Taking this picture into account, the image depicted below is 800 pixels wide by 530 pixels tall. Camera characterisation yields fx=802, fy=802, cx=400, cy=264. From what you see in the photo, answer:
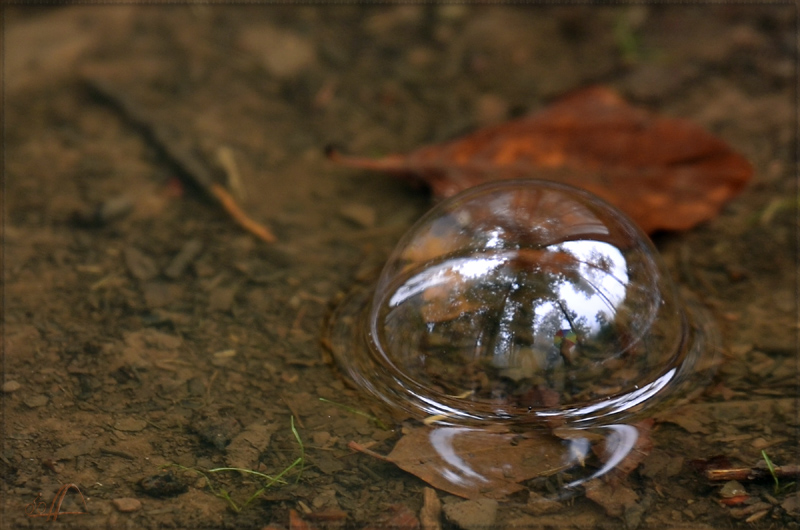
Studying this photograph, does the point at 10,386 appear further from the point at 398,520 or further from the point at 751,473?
the point at 751,473

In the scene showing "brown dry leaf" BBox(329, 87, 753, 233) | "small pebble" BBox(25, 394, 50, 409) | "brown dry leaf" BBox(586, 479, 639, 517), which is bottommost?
"small pebble" BBox(25, 394, 50, 409)

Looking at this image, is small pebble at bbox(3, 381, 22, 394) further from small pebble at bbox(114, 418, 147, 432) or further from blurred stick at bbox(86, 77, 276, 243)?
blurred stick at bbox(86, 77, 276, 243)

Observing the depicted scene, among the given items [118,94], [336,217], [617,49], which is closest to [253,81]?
[118,94]

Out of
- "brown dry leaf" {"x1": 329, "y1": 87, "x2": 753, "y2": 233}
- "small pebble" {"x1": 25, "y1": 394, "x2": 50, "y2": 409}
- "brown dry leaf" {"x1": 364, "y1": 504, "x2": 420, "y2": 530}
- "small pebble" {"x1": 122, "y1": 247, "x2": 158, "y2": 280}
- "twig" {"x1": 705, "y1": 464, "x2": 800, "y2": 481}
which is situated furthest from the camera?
"brown dry leaf" {"x1": 329, "y1": 87, "x2": 753, "y2": 233}

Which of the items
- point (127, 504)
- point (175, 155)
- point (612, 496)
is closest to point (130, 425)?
point (127, 504)

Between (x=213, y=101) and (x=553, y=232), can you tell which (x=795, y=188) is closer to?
(x=553, y=232)

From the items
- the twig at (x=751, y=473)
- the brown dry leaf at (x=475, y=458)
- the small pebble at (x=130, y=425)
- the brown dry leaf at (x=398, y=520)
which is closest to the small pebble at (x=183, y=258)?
the small pebble at (x=130, y=425)

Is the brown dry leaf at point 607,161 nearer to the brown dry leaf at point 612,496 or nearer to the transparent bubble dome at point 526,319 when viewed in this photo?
the transparent bubble dome at point 526,319

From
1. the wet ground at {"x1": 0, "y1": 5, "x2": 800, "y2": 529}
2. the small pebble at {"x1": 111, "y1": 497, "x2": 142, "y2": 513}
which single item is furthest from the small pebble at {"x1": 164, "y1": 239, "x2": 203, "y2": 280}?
the small pebble at {"x1": 111, "y1": 497, "x2": 142, "y2": 513}
